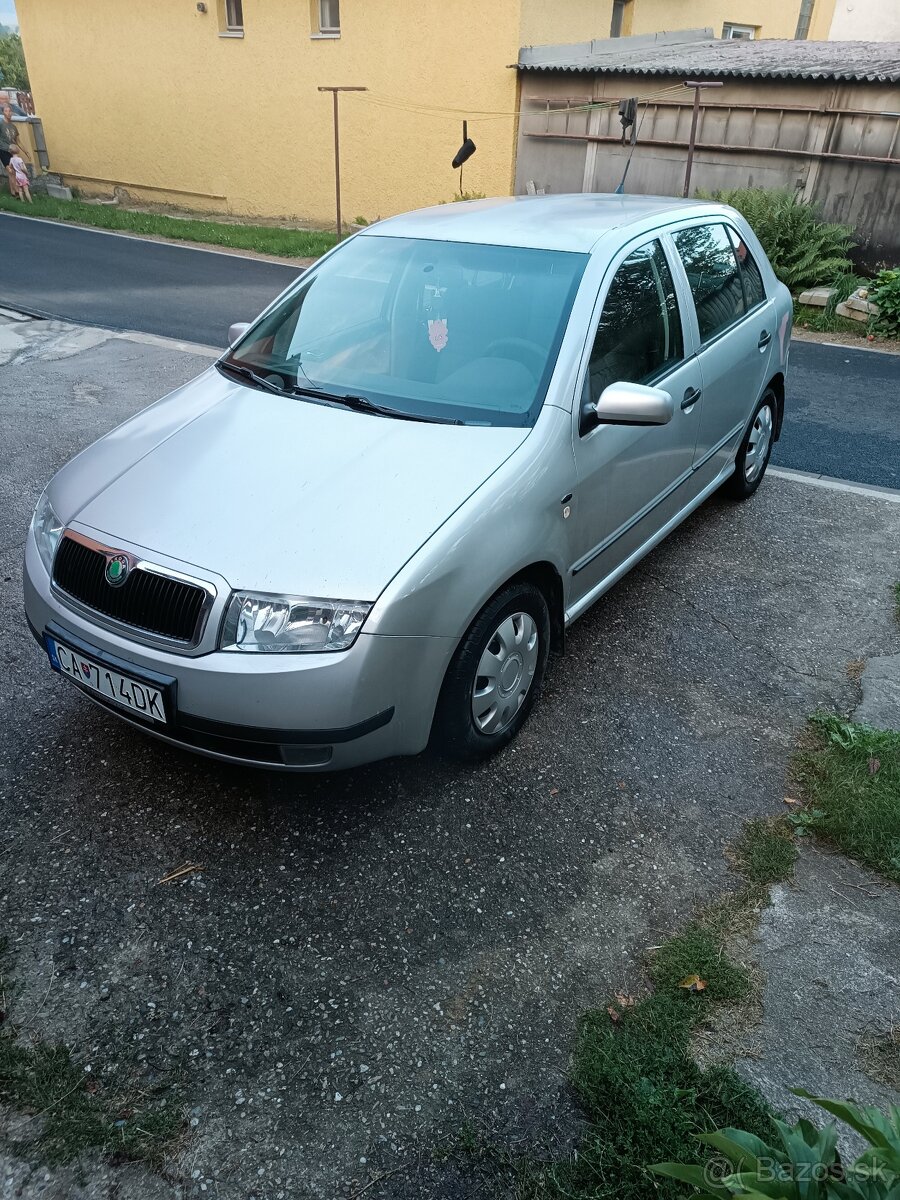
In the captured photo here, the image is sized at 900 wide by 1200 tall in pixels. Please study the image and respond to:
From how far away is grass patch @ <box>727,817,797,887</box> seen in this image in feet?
9.41

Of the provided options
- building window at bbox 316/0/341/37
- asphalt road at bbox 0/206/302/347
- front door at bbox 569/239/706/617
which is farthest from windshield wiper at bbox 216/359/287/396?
building window at bbox 316/0/341/37

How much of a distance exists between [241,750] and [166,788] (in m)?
0.61

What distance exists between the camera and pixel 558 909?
8.96 ft

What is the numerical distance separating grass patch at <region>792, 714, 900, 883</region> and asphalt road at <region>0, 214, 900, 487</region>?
325 centimetres

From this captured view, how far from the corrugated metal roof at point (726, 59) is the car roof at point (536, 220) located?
10.4 meters

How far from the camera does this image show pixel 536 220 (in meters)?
3.94

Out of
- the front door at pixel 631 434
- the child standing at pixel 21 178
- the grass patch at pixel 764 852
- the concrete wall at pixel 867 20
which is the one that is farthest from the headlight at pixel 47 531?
the concrete wall at pixel 867 20

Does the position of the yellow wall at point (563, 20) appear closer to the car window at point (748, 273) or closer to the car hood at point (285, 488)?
the car window at point (748, 273)

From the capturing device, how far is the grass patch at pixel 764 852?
2.87 metres

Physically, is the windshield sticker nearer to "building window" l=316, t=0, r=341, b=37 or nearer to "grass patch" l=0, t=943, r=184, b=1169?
"grass patch" l=0, t=943, r=184, b=1169

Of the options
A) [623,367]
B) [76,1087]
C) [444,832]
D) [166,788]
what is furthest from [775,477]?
[76,1087]

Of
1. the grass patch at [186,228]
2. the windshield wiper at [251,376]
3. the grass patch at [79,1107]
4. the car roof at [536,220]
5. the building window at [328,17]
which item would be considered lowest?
the grass patch at [186,228]

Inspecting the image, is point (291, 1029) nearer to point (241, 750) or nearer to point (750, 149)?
point (241, 750)

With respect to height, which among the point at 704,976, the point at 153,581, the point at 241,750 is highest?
the point at 153,581
